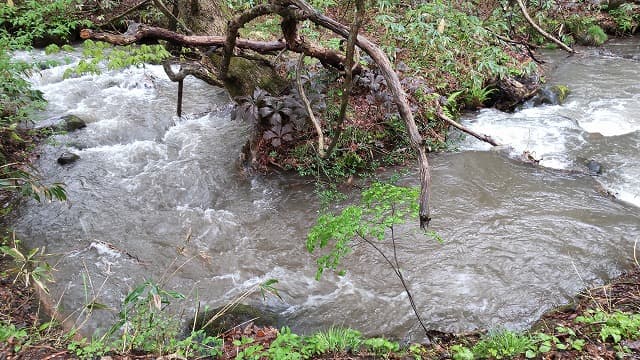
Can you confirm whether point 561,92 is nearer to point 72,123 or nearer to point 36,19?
point 72,123

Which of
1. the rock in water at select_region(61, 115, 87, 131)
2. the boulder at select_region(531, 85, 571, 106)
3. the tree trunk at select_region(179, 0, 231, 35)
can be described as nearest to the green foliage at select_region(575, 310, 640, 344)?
the tree trunk at select_region(179, 0, 231, 35)

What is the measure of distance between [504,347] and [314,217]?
2.98m

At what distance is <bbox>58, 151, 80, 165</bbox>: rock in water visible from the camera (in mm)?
6652

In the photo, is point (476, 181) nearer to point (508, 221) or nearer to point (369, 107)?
point (508, 221)

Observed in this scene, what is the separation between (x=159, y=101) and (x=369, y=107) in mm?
4688

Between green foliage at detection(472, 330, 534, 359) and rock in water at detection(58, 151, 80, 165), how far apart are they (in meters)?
6.40

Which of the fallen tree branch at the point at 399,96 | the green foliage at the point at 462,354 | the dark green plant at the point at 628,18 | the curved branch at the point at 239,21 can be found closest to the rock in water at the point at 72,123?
the curved branch at the point at 239,21

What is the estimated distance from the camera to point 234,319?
382 centimetres

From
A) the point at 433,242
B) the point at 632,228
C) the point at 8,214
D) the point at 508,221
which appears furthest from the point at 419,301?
the point at 8,214

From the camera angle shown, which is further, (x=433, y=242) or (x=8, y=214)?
(x=8, y=214)

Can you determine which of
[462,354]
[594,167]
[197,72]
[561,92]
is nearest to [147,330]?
[462,354]

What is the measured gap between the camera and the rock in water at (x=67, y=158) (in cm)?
665

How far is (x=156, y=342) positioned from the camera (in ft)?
9.82

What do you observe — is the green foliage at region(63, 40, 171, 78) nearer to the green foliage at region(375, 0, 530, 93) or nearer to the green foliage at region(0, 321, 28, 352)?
the green foliage at region(0, 321, 28, 352)
